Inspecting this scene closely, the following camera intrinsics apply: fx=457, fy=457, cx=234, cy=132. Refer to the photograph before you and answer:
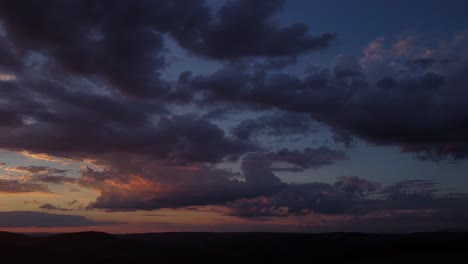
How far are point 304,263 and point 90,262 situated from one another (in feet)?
296

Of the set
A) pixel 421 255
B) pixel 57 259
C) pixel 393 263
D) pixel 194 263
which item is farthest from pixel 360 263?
pixel 57 259

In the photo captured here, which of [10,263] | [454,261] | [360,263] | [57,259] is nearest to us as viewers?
[454,261]

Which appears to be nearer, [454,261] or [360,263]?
[454,261]

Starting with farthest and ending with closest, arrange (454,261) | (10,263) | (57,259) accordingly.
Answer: (57,259)
(10,263)
(454,261)

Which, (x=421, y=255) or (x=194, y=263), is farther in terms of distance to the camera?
(x=194, y=263)

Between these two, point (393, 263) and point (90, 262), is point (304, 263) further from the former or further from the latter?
point (90, 262)

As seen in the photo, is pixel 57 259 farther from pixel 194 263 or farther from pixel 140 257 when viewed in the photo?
pixel 194 263

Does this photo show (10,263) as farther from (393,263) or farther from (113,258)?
(393,263)

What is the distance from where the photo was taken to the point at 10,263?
180875 mm

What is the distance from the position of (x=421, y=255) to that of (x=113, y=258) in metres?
123

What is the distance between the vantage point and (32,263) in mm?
182375

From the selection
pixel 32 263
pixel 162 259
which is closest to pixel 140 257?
pixel 162 259

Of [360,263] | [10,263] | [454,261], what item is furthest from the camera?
[10,263]

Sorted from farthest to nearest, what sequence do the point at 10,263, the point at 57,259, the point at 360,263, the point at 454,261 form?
the point at 57,259 < the point at 10,263 < the point at 360,263 < the point at 454,261
